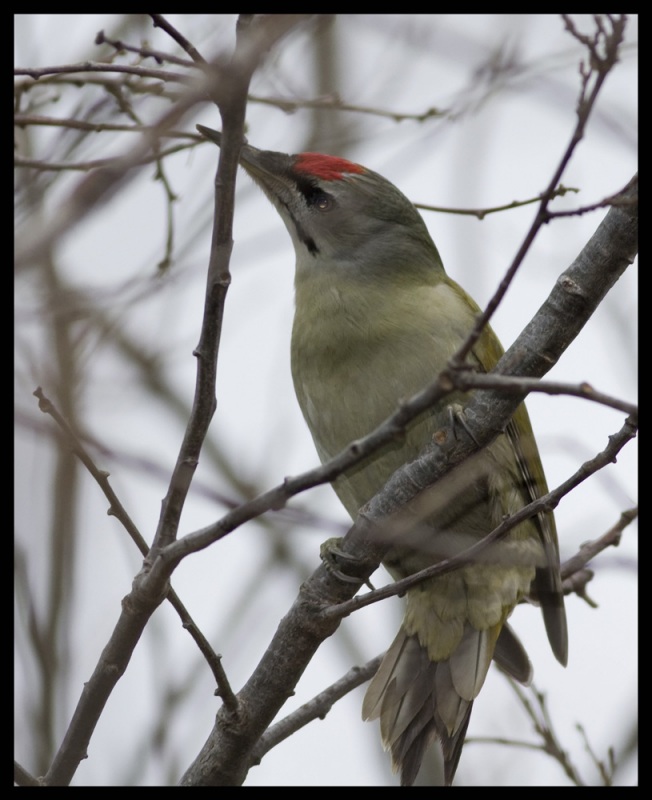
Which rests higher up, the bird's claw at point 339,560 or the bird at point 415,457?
the bird at point 415,457

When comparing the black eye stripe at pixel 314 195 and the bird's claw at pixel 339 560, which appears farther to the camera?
the black eye stripe at pixel 314 195

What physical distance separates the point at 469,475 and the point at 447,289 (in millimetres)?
Result: 1475

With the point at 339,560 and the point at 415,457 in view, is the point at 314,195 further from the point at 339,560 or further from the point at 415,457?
the point at 339,560

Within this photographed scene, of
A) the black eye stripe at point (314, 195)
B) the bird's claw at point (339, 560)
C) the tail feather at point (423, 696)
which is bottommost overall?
the tail feather at point (423, 696)

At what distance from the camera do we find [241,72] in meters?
2.37

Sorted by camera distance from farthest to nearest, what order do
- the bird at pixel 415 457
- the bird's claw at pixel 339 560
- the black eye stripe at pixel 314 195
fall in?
the black eye stripe at pixel 314 195 → the bird at pixel 415 457 → the bird's claw at pixel 339 560

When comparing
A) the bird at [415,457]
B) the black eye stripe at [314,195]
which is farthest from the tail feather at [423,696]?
the black eye stripe at [314,195]

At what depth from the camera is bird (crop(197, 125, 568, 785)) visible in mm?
4688

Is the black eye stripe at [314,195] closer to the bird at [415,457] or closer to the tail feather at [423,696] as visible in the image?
the bird at [415,457]

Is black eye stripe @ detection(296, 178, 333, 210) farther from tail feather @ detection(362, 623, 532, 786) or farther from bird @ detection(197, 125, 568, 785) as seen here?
tail feather @ detection(362, 623, 532, 786)

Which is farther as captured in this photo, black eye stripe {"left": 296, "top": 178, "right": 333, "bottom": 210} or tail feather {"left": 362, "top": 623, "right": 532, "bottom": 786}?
black eye stripe {"left": 296, "top": 178, "right": 333, "bottom": 210}

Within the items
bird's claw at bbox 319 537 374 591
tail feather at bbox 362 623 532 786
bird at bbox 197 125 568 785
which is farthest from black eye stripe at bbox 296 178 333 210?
tail feather at bbox 362 623 532 786

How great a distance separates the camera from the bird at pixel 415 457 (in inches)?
185

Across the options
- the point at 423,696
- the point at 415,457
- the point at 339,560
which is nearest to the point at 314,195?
the point at 415,457
